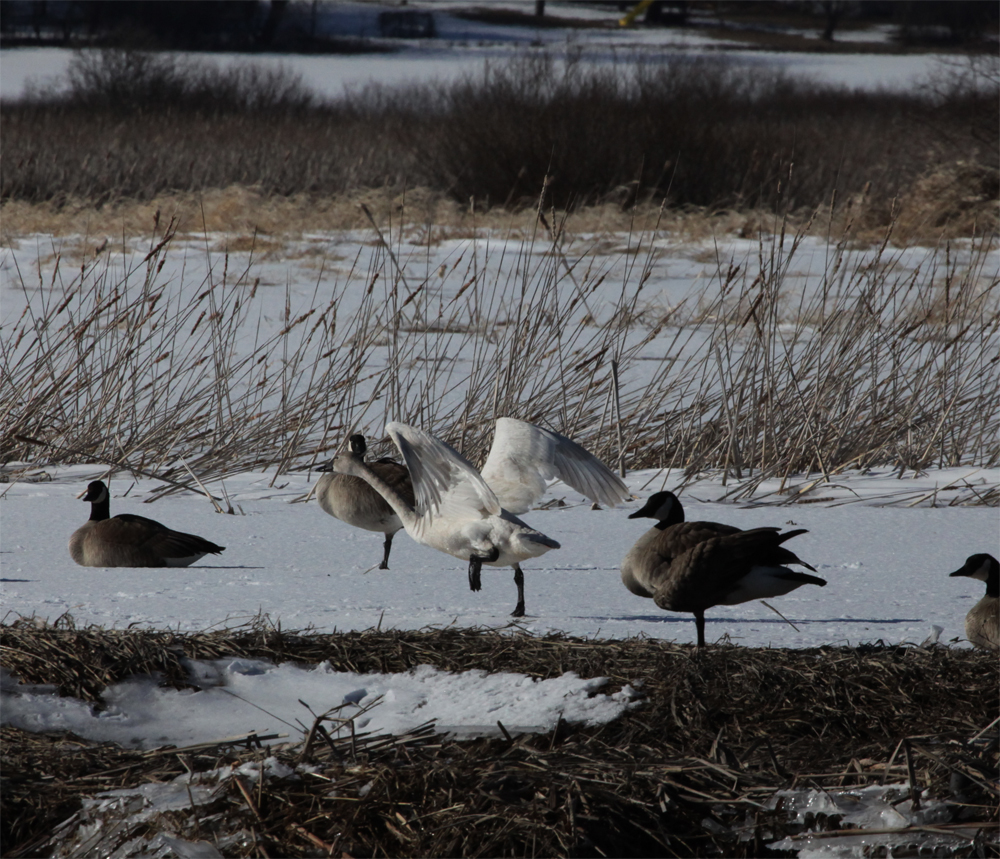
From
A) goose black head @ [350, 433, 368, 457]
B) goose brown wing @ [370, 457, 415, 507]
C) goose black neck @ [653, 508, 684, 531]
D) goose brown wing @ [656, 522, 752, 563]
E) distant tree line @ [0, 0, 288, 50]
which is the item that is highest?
distant tree line @ [0, 0, 288, 50]

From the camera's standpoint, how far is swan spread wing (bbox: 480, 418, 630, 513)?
4086 mm

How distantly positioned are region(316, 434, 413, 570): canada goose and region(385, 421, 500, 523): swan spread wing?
0.51 m

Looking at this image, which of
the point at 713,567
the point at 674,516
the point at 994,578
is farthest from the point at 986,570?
the point at 713,567

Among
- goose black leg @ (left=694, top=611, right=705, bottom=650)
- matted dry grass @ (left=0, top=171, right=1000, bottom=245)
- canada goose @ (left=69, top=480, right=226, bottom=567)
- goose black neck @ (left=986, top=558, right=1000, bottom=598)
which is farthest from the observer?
matted dry grass @ (left=0, top=171, right=1000, bottom=245)

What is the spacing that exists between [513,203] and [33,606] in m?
14.6

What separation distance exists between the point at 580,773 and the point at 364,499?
231 cm

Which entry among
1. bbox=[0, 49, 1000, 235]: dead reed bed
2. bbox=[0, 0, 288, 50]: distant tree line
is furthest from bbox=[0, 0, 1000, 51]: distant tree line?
bbox=[0, 49, 1000, 235]: dead reed bed

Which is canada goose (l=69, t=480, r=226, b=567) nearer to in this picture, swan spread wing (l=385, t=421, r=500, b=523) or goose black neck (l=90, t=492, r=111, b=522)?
goose black neck (l=90, t=492, r=111, b=522)

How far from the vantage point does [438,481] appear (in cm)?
388

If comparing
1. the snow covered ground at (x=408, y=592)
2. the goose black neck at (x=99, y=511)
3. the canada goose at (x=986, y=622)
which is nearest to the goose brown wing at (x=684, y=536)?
the snow covered ground at (x=408, y=592)

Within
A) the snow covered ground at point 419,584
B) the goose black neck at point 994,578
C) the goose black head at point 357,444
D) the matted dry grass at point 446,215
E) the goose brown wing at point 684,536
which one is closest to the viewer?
the snow covered ground at point 419,584

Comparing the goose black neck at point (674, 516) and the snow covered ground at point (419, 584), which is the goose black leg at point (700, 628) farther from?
the goose black neck at point (674, 516)

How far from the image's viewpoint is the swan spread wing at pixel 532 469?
4.09 m

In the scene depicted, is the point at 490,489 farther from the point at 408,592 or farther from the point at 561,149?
the point at 561,149
